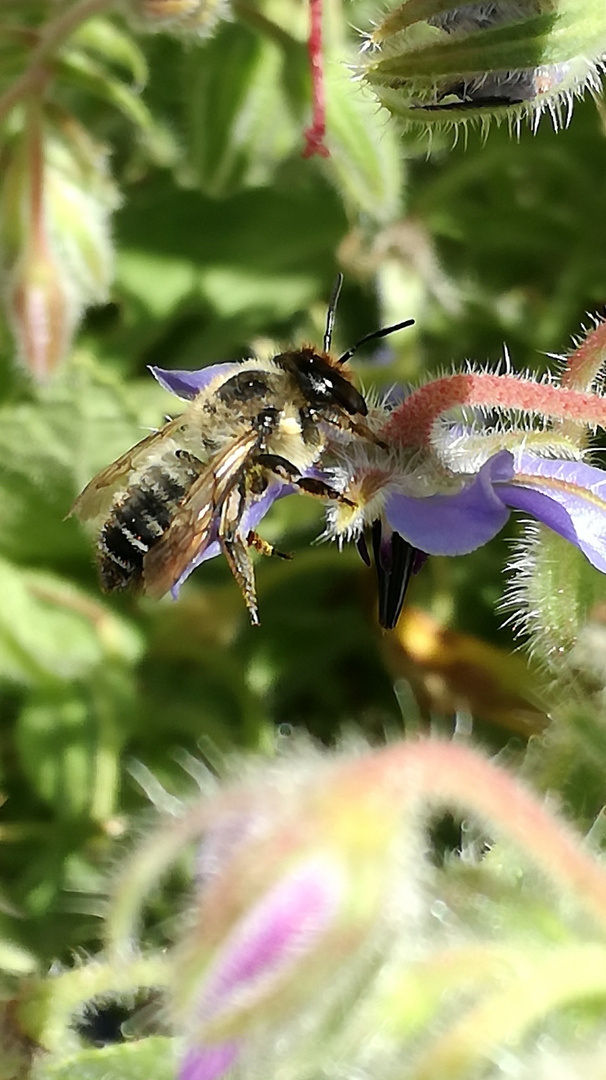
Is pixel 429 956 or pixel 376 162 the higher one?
pixel 376 162

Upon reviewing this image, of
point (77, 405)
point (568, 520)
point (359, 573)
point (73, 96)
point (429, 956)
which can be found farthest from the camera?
point (73, 96)

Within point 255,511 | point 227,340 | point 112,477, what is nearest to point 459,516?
point 255,511

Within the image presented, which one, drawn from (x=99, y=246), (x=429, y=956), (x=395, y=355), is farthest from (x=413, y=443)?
(x=395, y=355)

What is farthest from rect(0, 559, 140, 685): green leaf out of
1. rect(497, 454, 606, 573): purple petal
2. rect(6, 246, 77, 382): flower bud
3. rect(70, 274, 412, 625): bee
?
rect(497, 454, 606, 573): purple petal

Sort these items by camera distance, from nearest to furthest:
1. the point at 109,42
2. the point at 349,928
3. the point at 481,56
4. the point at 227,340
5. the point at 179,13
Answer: the point at 349,928, the point at 481,56, the point at 179,13, the point at 109,42, the point at 227,340

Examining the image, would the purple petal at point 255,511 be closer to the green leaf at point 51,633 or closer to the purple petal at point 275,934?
the purple petal at point 275,934

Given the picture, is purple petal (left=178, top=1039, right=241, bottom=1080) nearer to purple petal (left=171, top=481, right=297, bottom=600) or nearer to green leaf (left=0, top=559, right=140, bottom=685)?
purple petal (left=171, top=481, right=297, bottom=600)

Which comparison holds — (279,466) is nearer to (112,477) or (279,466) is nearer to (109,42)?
(112,477)

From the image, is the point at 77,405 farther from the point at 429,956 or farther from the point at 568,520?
the point at 429,956
